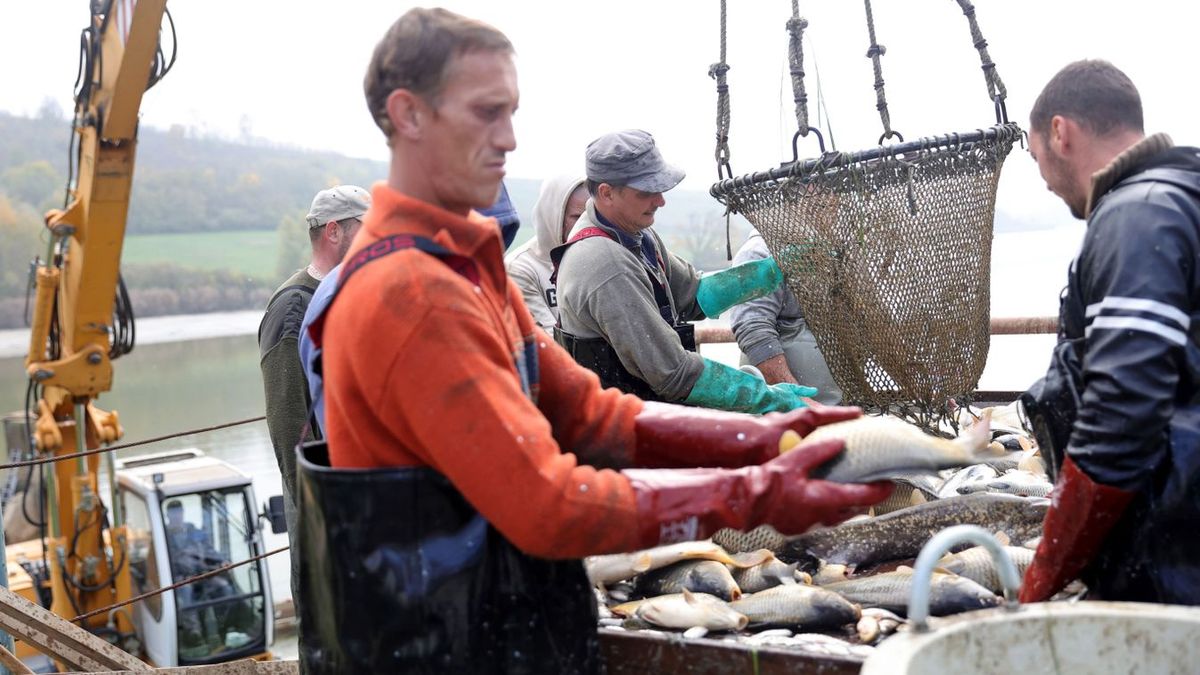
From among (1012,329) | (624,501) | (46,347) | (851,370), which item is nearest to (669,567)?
(851,370)

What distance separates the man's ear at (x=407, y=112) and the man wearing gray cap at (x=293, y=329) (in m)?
2.17

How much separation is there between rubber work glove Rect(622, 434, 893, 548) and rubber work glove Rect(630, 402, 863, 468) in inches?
12.6

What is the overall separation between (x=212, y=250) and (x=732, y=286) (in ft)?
177

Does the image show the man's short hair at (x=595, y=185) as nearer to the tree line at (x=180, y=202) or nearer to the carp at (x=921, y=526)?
the carp at (x=921, y=526)

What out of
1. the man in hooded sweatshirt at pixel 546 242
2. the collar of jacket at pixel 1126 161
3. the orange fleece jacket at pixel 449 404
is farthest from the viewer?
the man in hooded sweatshirt at pixel 546 242

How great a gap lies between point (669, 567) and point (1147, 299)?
4.87ft

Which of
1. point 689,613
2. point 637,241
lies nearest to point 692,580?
point 689,613

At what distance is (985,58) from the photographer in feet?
12.6

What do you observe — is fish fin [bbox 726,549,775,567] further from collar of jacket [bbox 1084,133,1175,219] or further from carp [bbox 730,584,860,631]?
collar of jacket [bbox 1084,133,1175,219]

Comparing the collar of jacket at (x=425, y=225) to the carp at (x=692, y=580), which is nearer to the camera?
the collar of jacket at (x=425, y=225)

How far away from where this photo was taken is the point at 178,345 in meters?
57.8

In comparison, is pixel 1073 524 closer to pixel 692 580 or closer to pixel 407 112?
pixel 692 580

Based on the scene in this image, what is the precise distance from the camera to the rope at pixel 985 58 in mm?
3814

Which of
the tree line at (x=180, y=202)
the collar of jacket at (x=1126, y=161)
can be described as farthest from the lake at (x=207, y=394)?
the collar of jacket at (x=1126, y=161)
